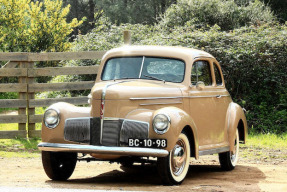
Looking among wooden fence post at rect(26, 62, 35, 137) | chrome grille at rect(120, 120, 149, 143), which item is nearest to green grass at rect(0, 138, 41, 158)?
wooden fence post at rect(26, 62, 35, 137)

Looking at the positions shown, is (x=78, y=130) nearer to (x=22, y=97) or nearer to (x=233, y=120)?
(x=233, y=120)

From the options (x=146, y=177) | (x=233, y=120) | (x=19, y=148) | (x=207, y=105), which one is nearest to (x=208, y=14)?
(x=19, y=148)

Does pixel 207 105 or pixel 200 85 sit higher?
pixel 200 85

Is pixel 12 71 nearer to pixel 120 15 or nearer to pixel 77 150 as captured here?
pixel 77 150

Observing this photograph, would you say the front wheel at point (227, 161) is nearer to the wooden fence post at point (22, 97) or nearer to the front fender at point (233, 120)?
the front fender at point (233, 120)

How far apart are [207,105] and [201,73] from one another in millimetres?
520

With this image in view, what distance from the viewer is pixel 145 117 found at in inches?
267

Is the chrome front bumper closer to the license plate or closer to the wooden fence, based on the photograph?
the license plate

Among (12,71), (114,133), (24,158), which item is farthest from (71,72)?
(114,133)

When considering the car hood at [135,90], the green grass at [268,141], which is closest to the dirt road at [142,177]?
the car hood at [135,90]

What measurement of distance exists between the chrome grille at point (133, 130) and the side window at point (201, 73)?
1483 millimetres

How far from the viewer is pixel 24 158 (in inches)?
400

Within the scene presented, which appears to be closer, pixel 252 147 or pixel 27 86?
pixel 252 147

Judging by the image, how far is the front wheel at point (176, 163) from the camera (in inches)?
263
